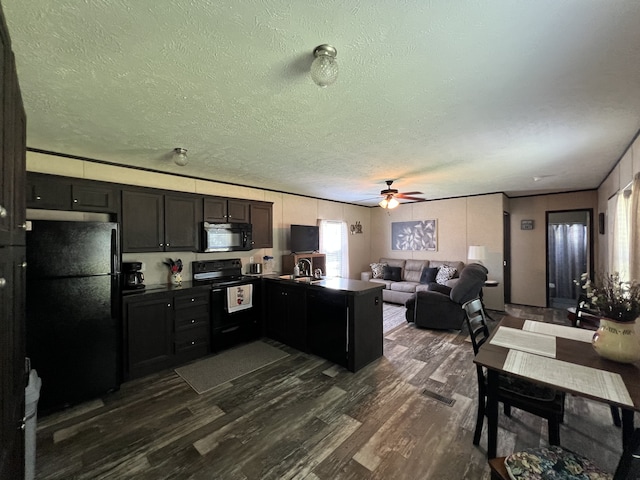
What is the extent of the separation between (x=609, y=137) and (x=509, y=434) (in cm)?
293

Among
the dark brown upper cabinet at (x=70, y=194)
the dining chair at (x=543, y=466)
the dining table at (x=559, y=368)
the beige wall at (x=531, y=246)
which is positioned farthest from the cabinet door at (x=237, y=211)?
the beige wall at (x=531, y=246)

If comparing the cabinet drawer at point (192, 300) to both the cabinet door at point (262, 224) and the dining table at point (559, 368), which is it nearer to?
the cabinet door at point (262, 224)

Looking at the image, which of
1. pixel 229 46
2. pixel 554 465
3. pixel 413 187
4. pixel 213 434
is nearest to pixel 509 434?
pixel 554 465

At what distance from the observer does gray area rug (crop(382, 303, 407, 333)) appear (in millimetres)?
4805

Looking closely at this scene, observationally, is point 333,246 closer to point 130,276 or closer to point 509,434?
point 130,276

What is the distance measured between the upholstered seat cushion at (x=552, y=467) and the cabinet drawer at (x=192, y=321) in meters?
3.41

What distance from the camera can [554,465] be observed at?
1245 mm

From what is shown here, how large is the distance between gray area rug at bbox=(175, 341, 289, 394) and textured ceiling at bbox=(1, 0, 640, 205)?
258 cm

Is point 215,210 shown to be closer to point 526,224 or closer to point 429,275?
point 429,275

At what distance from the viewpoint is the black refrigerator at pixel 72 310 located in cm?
240

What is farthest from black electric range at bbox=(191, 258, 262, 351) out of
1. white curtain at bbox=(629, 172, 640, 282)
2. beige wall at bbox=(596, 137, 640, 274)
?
beige wall at bbox=(596, 137, 640, 274)

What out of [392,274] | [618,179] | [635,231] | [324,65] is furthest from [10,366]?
[392,274]

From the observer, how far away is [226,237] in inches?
167

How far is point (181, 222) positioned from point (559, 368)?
165 inches
